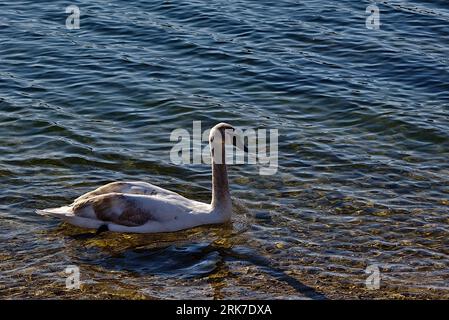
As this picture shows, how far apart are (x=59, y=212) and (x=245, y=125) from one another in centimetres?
508

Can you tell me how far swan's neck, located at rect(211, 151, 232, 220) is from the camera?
13812mm

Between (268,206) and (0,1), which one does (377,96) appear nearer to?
(268,206)

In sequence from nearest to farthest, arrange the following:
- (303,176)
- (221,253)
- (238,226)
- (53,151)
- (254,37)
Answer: (221,253), (238,226), (303,176), (53,151), (254,37)

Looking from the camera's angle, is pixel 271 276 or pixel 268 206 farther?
pixel 268 206

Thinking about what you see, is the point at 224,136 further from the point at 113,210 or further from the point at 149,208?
the point at 113,210

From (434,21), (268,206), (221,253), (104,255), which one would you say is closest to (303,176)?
(268,206)

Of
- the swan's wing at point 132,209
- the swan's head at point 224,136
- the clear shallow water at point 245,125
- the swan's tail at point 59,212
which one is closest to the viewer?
the clear shallow water at point 245,125

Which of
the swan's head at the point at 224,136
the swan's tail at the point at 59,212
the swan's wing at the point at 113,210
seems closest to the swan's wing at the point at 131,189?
the swan's wing at the point at 113,210

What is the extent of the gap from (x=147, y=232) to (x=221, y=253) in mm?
1262

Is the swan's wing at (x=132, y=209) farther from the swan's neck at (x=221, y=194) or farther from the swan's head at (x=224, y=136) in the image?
the swan's head at (x=224, y=136)

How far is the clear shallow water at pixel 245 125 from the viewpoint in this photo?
12352 millimetres

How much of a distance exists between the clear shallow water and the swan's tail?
246 millimetres

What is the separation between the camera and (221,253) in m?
13.0

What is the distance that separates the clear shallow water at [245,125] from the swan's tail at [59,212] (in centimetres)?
25
